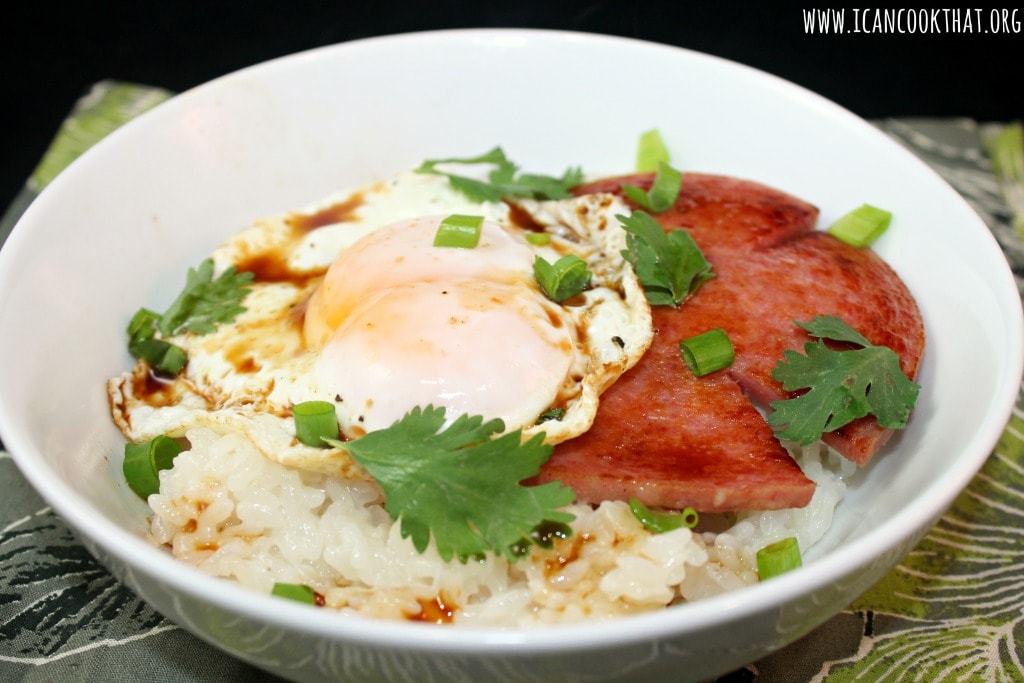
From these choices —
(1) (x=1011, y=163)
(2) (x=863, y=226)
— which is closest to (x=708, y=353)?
(2) (x=863, y=226)

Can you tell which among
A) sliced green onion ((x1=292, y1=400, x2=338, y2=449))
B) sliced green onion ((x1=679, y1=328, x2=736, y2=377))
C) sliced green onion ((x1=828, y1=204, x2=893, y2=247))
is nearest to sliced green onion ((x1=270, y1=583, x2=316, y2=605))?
sliced green onion ((x1=292, y1=400, x2=338, y2=449))

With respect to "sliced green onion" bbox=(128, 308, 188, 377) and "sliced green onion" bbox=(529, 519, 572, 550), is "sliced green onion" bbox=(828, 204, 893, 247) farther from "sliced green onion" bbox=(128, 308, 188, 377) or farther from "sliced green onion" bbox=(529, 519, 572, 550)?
"sliced green onion" bbox=(128, 308, 188, 377)

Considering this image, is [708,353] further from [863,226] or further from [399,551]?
[399,551]

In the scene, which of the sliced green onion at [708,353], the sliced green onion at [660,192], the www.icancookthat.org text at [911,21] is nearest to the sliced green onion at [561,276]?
the sliced green onion at [708,353]

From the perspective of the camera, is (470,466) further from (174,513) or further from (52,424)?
(52,424)

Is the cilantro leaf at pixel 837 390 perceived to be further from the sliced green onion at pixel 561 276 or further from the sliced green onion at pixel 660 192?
the sliced green onion at pixel 660 192

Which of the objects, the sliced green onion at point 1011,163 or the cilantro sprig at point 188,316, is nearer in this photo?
the cilantro sprig at point 188,316
